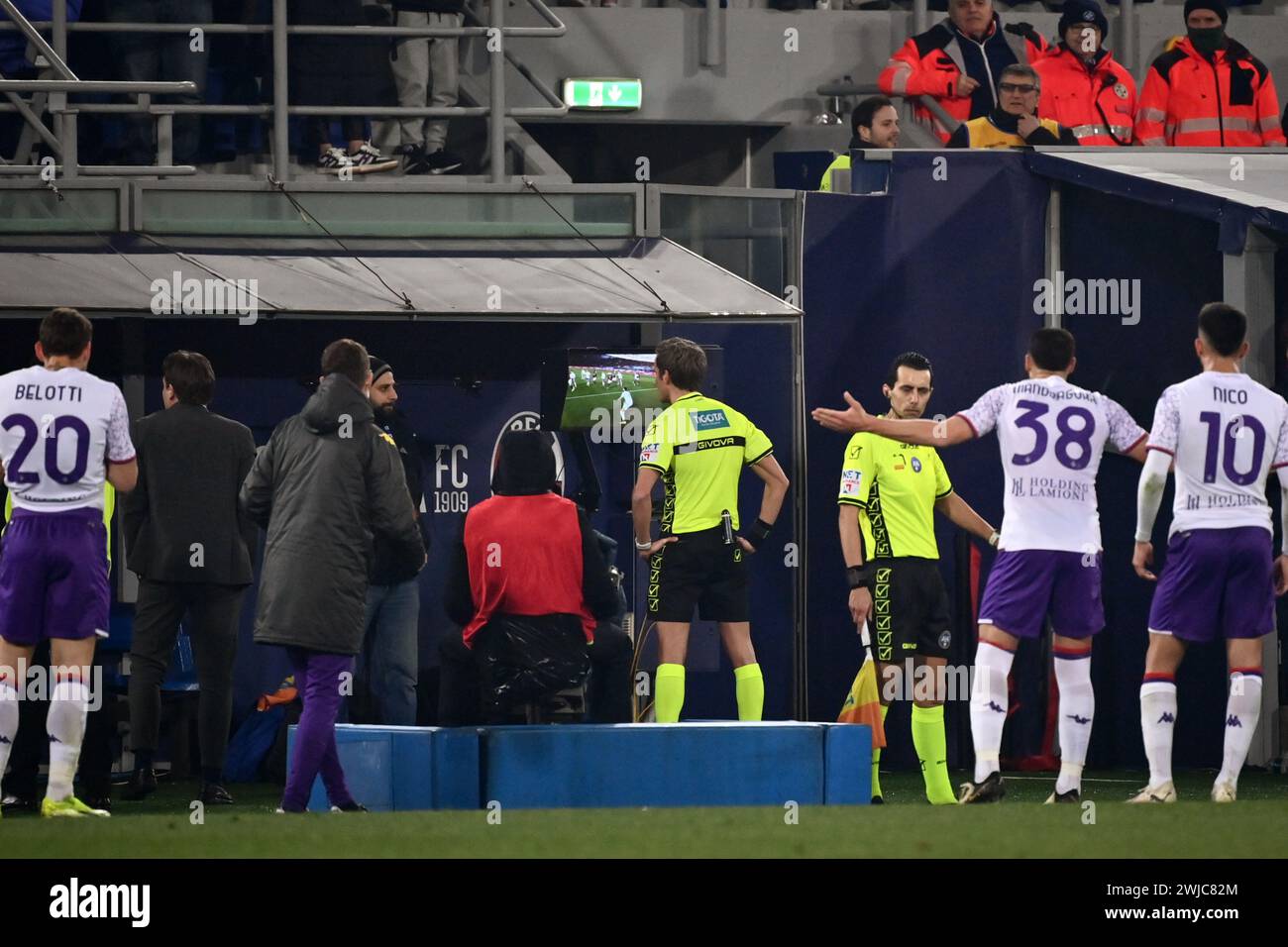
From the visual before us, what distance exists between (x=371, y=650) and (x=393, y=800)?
2.18m

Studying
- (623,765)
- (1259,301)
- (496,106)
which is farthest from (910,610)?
(496,106)

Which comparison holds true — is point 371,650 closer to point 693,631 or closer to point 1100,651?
point 693,631

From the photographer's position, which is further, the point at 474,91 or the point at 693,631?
the point at 474,91

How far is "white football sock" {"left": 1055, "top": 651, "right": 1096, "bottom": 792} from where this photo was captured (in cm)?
973

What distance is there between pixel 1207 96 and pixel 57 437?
8.68m

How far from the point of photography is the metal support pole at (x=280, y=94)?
13.5m

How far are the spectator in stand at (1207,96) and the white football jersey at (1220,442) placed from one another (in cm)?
612

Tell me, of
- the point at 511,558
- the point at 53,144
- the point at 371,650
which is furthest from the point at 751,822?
the point at 53,144

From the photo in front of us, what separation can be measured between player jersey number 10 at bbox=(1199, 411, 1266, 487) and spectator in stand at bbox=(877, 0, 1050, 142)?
6085 millimetres

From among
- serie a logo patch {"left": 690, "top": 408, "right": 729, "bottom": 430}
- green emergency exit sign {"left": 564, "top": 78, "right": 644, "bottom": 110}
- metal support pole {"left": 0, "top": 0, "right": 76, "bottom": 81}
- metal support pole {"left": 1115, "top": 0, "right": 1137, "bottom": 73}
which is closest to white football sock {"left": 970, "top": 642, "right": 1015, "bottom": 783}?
serie a logo patch {"left": 690, "top": 408, "right": 729, "bottom": 430}

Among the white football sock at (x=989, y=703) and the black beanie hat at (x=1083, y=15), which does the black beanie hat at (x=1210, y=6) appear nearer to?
the black beanie hat at (x=1083, y=15)

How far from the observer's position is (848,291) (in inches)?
518

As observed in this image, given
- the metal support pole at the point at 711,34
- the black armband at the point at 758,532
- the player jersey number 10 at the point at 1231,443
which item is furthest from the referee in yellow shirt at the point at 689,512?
the metal support pole at the point at 711,34

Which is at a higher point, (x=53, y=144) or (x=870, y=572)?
(x=53, y=144)
